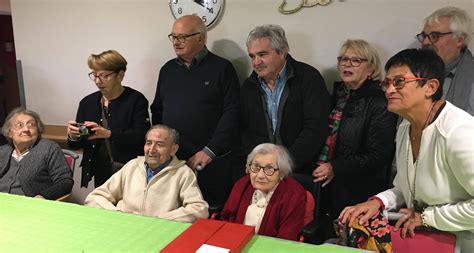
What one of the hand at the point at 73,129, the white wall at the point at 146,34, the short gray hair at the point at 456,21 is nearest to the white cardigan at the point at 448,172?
the short gray hair at the point at 456,21

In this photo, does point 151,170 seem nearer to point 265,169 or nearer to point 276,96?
point 265,169

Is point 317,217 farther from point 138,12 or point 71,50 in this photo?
point 71,50

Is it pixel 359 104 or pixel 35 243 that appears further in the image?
pixel 359 104

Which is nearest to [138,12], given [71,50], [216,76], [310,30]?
[71,50]

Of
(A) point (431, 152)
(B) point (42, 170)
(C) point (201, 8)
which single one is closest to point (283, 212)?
(A) point (431, 152)

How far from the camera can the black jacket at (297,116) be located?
2480 mm

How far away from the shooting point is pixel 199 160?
2713 mm

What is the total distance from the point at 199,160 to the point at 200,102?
403 millimetres

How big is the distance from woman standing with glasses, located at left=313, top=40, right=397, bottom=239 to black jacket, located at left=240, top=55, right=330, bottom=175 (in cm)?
10

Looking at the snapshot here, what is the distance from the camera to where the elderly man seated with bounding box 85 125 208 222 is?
2273 mm

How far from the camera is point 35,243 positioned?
1604mm

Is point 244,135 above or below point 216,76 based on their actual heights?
below

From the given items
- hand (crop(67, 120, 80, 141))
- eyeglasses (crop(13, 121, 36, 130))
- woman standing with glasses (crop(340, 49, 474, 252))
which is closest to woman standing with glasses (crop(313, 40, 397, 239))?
woman standing with glasses (crop(340, 49, 474, 252))

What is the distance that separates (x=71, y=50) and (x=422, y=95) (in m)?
3.23
